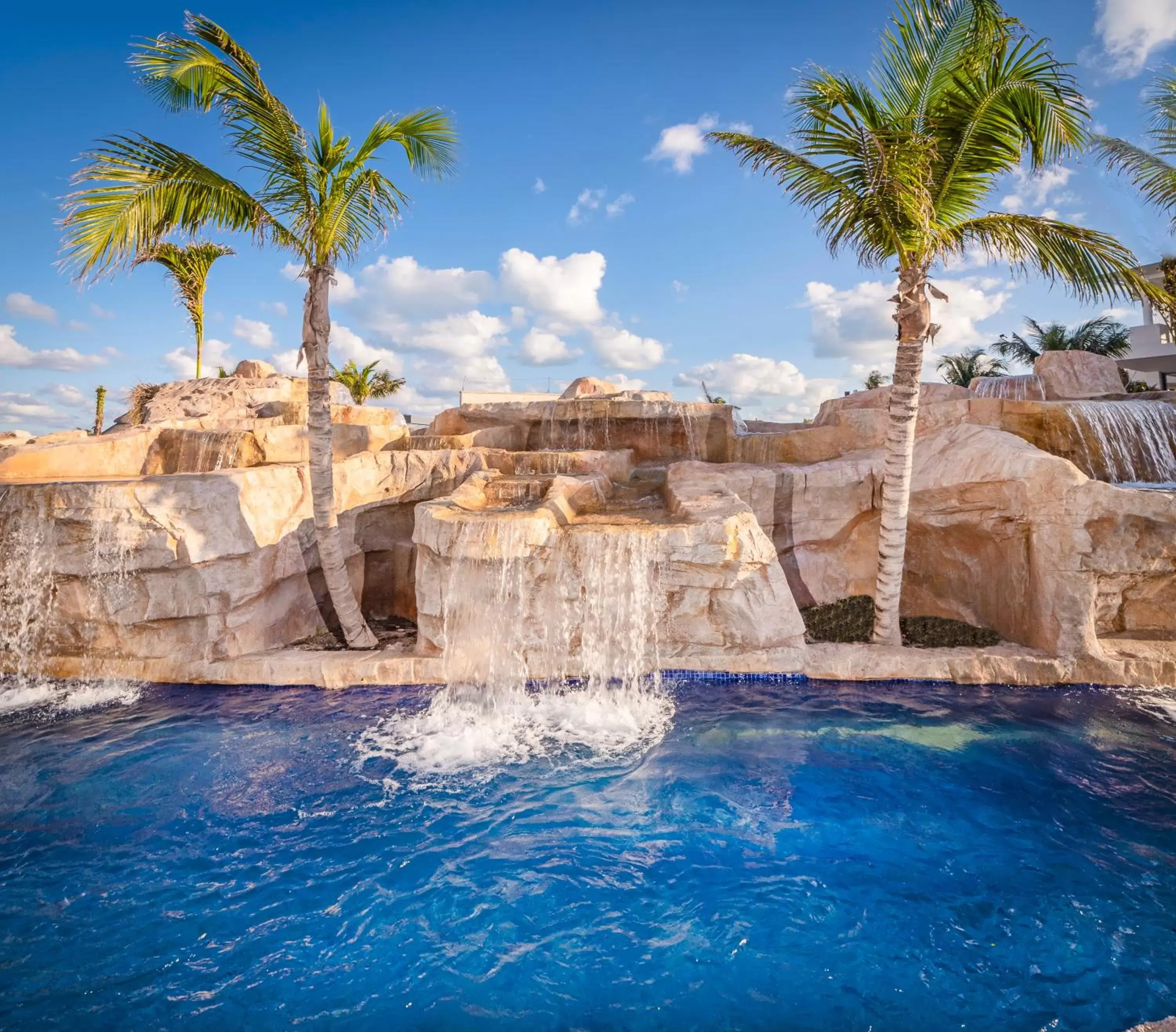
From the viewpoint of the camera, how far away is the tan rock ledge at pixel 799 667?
25.2 ft

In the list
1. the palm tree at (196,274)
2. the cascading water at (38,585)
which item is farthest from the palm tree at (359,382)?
the cascading water at (38,585)

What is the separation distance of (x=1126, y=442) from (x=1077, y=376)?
372 inches

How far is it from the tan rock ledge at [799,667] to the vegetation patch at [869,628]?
0.64 m

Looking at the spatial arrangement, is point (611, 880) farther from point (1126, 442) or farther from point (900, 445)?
point (1126, 442)

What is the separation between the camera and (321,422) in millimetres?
8570

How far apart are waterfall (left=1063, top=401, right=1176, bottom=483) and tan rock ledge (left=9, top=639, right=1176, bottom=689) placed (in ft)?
12.0

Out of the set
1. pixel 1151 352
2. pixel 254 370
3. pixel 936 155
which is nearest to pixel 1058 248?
pixel 936 155

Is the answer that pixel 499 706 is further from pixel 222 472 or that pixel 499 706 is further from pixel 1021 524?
pixel 1021 524

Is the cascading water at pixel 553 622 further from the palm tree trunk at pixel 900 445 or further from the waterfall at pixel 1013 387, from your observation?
the waterfall at pixel 1013 387

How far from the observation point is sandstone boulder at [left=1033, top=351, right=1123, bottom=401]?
58.8ft

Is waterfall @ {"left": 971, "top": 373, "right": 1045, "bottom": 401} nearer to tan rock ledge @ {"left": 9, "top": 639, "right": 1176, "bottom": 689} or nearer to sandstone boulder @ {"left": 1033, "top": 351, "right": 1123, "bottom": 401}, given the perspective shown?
sandstone boulder @ {"left": 1033, "top": 351, "right": 1123, "bottom": 401}

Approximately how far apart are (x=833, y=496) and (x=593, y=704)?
546cm

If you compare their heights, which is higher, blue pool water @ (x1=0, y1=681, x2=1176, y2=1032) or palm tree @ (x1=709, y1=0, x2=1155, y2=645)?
palm tree @ (x1=709, y1=0, x2=1155, y2=645)

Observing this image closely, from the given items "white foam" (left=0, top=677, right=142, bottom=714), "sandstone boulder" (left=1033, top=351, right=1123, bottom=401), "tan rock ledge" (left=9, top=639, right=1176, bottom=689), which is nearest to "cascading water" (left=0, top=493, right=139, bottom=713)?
"white foam" (left=0, top=677, right=142, bottom=714)
